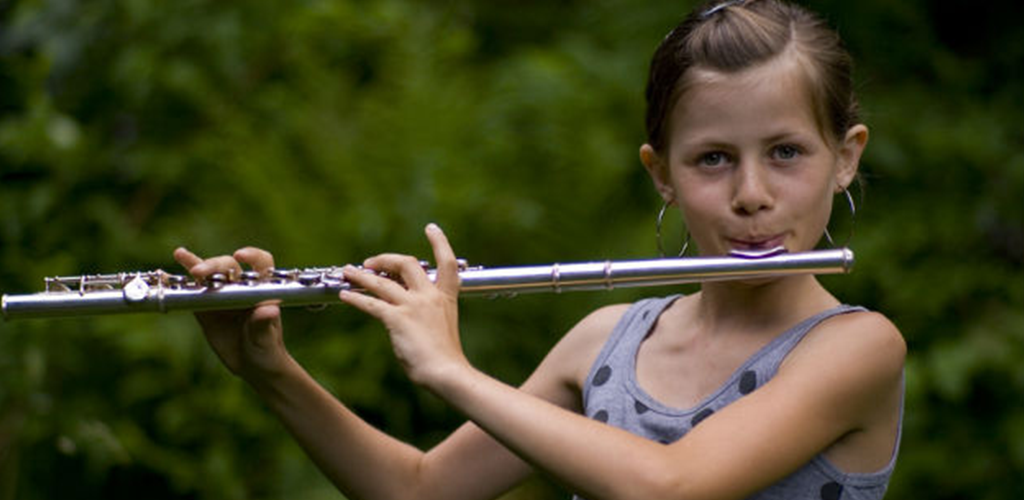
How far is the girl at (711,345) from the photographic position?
1942 millimetres

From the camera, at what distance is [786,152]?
214 centimetres

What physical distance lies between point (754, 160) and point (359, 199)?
76.4 inches

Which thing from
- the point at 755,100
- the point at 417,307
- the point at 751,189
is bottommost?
the point at 417,307

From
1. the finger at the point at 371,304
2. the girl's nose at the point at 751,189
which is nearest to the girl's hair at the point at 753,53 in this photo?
the girl's nose at the point at 751,189

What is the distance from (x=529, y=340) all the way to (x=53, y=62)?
1.37m

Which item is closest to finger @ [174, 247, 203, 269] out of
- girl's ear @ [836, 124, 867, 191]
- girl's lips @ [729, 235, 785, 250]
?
girl's lips @ [729, 235, 785, 250]

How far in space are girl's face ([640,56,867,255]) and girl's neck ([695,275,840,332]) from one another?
0.07 metres

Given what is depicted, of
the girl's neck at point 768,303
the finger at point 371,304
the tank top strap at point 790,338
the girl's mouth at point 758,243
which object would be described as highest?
the girl's mouth at point 758,243

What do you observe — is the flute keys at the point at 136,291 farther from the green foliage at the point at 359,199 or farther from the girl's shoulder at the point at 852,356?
the green foliage at the point at 359,199

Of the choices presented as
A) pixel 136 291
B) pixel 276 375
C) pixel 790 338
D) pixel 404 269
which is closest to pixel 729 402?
pixel 790 338

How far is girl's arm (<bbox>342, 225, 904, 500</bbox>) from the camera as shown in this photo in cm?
192

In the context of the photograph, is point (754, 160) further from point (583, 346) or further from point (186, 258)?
point (186, 258)

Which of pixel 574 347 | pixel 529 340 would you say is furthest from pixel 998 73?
pixel 574 347

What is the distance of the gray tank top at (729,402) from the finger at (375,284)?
367 millimetres
